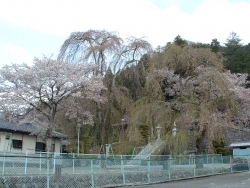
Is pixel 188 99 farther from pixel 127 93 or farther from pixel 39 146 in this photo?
pixel 39 146

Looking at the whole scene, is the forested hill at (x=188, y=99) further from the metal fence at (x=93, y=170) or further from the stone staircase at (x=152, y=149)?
the metal fence at (x=93, y=170)

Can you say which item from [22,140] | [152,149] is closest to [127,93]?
[152,149]

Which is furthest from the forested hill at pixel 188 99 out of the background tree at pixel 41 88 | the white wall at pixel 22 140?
the white wall at pixel 22 140

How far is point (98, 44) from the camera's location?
24.3 metres

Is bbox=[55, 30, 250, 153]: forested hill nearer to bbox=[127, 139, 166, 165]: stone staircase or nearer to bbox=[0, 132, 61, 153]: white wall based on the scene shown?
bbox=[127, 139, 166, 165]: stone staircase

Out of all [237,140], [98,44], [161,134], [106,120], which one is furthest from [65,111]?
[237,140]

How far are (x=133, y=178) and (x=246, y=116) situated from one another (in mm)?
9956

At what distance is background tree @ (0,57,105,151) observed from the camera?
770 inches

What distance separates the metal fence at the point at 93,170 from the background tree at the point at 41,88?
17.6 feet

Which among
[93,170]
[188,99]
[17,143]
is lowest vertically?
[93,170]

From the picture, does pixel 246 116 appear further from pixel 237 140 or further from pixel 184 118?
pixel 237 140

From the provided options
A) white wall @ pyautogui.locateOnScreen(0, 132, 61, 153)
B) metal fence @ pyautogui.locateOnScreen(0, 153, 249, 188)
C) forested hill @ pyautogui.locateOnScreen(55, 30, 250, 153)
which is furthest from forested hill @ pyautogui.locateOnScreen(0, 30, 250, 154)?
white wall @ pyautogui.locateOnScreen(0, 132, 61, 153)

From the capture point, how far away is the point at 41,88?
773 inches

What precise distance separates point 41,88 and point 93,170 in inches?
337
